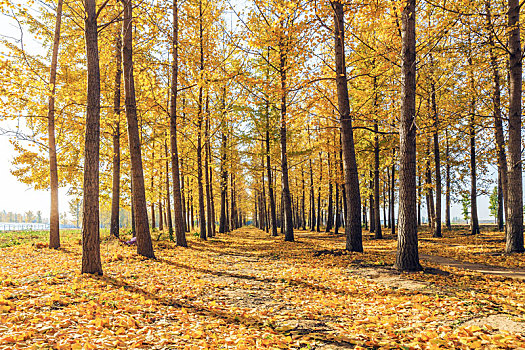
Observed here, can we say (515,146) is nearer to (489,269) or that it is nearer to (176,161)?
(489,269)

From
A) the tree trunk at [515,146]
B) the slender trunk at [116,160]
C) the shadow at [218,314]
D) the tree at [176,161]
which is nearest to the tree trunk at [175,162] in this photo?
the tree at [176,161]

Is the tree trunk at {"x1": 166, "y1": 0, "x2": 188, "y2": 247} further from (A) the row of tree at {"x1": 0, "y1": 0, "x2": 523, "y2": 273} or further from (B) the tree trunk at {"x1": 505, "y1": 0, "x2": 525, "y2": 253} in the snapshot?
(B) the tree trunk at {"x1": 505, "y1": 0, "x2": 525, "y2": 253}

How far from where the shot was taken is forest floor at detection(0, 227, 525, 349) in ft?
12.4

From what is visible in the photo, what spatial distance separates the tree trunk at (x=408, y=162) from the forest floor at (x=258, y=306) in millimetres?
595

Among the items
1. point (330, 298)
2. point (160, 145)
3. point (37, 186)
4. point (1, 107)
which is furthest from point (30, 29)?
point (330, 298)

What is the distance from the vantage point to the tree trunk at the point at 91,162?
6852 millimetres

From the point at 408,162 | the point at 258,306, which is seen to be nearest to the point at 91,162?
the point at 258,306

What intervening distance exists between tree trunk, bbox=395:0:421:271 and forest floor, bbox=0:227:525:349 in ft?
1.95

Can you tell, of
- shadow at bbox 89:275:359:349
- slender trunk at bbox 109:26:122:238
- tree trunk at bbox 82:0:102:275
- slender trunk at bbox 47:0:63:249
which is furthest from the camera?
slender trunk at bbox 109:26:122:238

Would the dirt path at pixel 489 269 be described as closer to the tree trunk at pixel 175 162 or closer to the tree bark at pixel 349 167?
the tree bark at pixel 349 167

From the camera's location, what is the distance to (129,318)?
4.44 metres

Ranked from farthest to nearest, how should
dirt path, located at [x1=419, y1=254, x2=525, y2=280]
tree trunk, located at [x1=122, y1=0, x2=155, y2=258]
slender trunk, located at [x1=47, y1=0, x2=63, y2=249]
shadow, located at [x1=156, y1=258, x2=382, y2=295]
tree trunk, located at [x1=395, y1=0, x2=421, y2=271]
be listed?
1. slender trunk, located at [x1=47, y1=0, x2=63, y2=249]
2. tree trunk, located at [x1=122, y1=0, x2=155, y2=258]
3. tree trunk, located at [x1=395, y1=0, x2=421, y2=271]
4. dirt path, located at [x1=419, y1=254, x2=525, y2=280]
5. shadow, located at [x1=156, y1=258, x2=382, y2=295]

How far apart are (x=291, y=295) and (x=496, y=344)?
3627mm

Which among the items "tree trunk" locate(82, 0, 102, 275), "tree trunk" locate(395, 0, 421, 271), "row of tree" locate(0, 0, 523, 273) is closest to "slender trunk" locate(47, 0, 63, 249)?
"row of tree" locate(0, 0, 523, 273)
